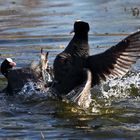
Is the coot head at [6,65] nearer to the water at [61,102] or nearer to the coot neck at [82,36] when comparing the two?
the water at [61,102]

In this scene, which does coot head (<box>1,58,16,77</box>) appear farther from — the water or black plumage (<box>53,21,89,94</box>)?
black plumage (<box>53,21,89,94</box>)

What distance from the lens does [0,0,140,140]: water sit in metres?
8.94

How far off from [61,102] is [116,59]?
1.35 m

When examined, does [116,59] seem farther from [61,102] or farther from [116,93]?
[116,93]

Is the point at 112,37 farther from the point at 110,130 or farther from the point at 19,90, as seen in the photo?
the point at 110,130

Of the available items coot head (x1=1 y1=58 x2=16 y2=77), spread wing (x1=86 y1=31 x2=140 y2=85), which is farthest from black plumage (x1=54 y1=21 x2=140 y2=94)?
coot head (x1=1 y1=58 x2=16 y2=77)

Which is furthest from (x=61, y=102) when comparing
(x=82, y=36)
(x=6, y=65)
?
(x=6, y=65)

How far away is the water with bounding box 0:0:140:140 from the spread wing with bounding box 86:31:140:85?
600 mm

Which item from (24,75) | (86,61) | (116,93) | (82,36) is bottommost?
(116,93)

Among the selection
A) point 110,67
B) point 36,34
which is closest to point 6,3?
point 36,34

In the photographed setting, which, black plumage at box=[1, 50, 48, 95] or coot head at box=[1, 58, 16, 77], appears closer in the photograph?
black plumage at box=[1, 50, 48, 95]

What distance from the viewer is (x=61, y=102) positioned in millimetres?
10523

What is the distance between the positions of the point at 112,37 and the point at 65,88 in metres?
5.39

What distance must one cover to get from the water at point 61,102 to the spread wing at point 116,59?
1.97 ft
